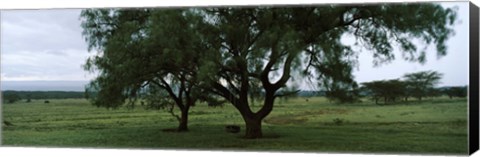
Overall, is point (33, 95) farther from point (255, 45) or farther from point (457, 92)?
point (457, 92)

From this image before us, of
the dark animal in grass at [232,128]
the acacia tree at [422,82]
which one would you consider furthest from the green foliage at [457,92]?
the dark animal in grass at [232,128]

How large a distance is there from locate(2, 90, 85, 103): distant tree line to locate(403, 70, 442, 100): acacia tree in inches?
180

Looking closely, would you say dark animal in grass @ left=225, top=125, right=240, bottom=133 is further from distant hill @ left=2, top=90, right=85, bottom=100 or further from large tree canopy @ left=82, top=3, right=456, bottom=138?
distant hill @ left=2, top=90, right=85, bottom=100

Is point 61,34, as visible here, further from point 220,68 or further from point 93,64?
point 220,68

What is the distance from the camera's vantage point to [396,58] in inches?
409

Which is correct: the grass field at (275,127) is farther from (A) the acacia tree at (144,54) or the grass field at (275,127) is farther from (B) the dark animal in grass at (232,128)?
(A) the acacia tree at (144,54)

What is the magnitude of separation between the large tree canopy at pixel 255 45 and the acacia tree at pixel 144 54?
0.01 metres

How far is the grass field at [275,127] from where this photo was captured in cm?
1027

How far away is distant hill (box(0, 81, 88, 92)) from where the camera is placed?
37.9 ft

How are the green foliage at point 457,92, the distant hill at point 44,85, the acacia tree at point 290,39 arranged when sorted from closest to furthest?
the green foliage at point 457,92 < the acacia tree at point 290,39 < the distant hill at point 44,85

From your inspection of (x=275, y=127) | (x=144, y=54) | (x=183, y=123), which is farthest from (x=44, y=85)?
(x=275, y=127)

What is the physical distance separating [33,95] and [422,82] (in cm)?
551

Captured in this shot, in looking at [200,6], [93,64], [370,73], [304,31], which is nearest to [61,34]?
[93,64]

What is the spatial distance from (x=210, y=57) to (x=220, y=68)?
0.21 metres
